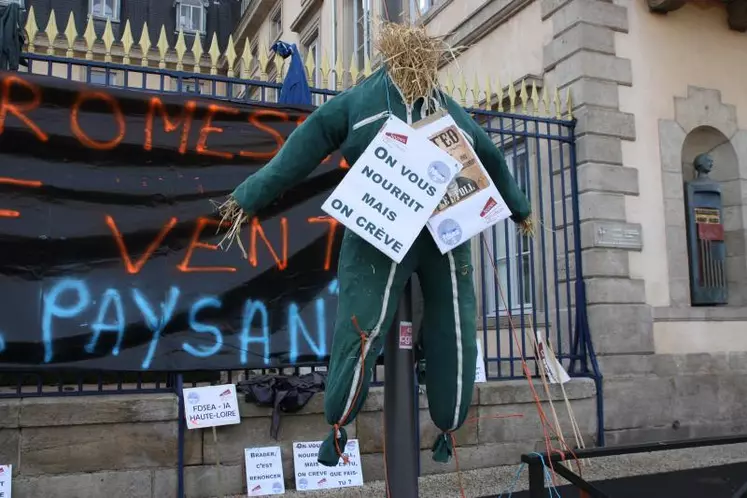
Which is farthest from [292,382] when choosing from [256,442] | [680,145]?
[680,145]

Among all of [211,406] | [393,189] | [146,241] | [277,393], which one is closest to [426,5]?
[146,241]

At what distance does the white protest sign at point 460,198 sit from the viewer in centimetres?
261

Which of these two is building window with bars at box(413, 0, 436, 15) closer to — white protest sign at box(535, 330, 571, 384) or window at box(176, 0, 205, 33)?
white protest sign at box(535, 330, 571, 384)

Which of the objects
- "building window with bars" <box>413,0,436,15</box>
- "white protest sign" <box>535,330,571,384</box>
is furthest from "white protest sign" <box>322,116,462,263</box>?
"building window with bars" <box>413,0,436,15</box>

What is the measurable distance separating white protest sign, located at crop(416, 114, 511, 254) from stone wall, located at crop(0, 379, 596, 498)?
2499 mm

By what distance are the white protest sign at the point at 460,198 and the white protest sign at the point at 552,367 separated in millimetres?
3389

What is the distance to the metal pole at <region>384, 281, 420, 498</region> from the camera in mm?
2611

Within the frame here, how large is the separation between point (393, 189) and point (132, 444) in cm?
280

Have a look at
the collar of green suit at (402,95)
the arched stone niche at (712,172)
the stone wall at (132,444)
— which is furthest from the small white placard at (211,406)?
the arched stone niche at (712,172)

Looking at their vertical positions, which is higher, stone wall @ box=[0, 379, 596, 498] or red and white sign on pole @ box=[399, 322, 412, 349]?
red and white sign on pole @ box=[399, 322, 412, 349]

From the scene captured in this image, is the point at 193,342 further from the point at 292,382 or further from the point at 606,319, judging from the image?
the point at 606,319

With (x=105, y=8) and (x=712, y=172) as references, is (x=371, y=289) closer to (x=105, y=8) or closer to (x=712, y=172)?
(x=712, y=172)

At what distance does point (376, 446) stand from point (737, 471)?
2806 millimetres

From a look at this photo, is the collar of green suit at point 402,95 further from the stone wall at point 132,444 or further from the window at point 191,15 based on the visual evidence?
the window at point 191,15
